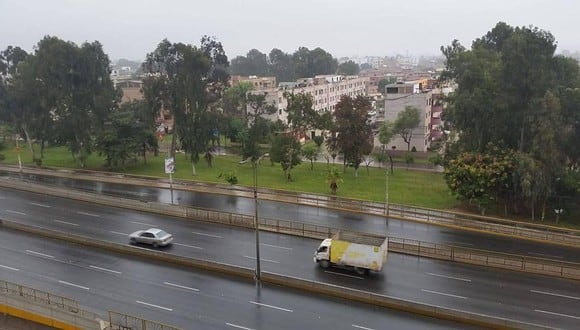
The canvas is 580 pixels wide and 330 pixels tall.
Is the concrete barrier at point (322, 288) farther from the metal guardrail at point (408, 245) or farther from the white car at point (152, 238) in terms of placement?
the metal guardrail at point (408, 245)

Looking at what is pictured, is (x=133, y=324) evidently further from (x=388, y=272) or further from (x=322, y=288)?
(x=388, y=272)

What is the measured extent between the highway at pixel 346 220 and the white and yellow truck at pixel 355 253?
934cm

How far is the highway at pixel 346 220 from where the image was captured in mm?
40619

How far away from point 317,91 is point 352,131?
6237cm

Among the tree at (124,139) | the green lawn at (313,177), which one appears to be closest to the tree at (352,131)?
the green lawn at (313,177)

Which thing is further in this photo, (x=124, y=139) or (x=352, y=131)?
(x=124, y=139)

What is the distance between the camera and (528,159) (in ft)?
154

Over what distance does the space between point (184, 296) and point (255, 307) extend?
15.3 ft

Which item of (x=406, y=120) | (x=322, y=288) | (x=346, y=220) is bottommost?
(x=322, y=288)

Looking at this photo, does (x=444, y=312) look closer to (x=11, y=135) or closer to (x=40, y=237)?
(x=40, y=237)

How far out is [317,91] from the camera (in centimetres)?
12775

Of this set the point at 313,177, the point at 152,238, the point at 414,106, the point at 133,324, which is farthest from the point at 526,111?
the point at 414,106

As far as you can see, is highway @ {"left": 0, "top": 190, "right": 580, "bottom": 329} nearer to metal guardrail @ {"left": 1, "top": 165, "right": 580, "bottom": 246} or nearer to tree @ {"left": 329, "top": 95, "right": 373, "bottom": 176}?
metal guardrail @ {"left": 1, "top": 165, "right": 580, "bottom": 246}

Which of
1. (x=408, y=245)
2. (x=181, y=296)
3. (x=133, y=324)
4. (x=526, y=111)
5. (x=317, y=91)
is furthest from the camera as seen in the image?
(x=317, y=91)
